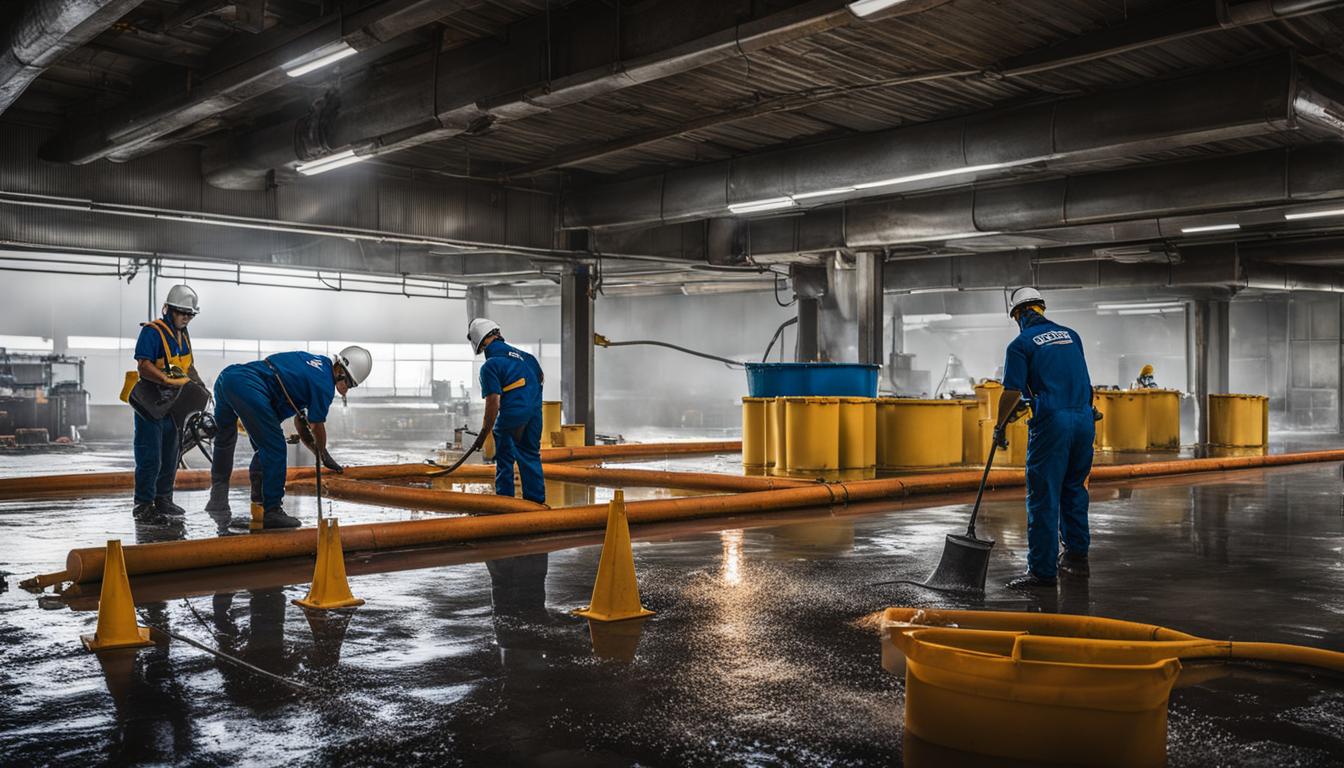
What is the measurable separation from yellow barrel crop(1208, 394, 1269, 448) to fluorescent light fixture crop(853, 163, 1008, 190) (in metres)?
10.3

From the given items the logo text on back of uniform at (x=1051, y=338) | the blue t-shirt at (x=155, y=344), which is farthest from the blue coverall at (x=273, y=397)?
the logo text on back of uniform at (x=1051, y=338)

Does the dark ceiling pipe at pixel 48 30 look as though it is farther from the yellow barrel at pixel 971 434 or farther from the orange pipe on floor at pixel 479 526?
the yellow barrel at pixel 971 434

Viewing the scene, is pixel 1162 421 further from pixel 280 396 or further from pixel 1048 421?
pixel 280 396

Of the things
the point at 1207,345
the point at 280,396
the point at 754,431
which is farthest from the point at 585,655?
the point at 1207,345

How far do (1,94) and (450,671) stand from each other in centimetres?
821

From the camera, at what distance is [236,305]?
3225 centimetres

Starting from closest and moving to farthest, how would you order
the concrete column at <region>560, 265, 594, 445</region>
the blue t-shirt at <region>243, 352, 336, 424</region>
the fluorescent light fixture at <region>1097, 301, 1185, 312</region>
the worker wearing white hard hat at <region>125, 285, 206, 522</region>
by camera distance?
1. the blue t-shirt at <region>243, 352, 336, 424</region>
2. the worker wearing white hard hat at <region>125, 285, 206, 522</region>
3. the concrete column at <region>560, 265, 594, 445</region>
4. the fluorescent light fixture at <region>1097, 301, 1185, 312</region>

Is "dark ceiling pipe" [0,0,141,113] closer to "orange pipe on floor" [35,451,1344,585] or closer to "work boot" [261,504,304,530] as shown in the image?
"work boot" [261,504,304,530]

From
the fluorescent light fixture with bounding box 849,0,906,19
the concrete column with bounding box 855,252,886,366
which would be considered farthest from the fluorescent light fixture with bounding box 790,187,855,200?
the fluorescent light fixture with bounding box 849,0,906,19

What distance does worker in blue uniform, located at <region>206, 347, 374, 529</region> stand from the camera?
25.4 ft

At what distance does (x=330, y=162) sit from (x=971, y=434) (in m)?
9.35

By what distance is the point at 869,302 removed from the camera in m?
18.5

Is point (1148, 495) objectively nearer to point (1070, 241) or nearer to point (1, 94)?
point (1070, 241)

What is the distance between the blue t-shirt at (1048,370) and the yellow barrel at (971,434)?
28.2 feet
